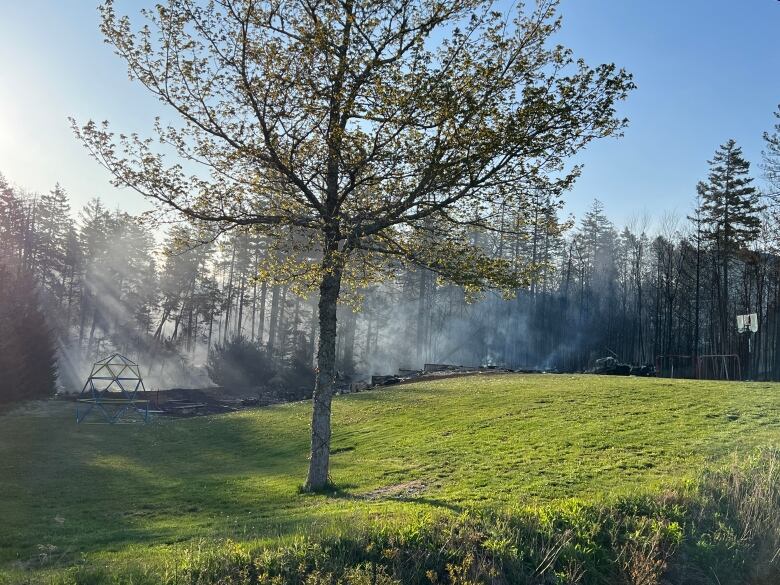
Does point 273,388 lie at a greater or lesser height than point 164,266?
lesser

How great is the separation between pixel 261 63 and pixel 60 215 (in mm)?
55144

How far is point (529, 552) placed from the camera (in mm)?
4855

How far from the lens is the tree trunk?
1127cm

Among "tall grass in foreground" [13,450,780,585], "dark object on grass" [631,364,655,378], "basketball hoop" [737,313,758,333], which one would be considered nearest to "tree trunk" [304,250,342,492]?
"tall grass in foreground" [13,450,780,585]

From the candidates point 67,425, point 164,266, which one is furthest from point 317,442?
point 164,266

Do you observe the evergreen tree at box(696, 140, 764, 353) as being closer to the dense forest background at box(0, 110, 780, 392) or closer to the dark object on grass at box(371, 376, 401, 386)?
the dense forest background at box(0, 110, 780, 392)

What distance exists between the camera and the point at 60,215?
57.1 meters

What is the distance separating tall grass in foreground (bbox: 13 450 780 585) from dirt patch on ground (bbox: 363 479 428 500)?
14.3ft

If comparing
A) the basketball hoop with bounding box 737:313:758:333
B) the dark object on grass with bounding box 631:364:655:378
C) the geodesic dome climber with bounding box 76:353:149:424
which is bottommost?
the geodesic dome climber with bounding box 76:353:149:424

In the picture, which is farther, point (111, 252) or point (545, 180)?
point (111, 252)

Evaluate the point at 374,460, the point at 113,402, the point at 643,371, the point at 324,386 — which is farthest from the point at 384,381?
the point at 324,386

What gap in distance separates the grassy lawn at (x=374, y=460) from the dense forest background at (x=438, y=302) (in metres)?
24.2

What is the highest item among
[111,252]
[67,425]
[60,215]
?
[60,215]

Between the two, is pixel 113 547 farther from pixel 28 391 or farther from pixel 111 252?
pixel 111 252
